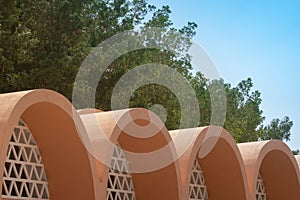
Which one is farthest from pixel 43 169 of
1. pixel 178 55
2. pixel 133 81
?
pixel 178 55

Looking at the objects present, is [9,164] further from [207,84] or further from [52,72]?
[207,84]

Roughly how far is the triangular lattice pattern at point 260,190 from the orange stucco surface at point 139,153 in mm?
107

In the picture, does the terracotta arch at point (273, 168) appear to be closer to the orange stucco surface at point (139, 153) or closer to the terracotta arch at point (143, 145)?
the orange stucco surface at point (139, 153)

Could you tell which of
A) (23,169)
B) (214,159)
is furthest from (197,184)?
(23,169)

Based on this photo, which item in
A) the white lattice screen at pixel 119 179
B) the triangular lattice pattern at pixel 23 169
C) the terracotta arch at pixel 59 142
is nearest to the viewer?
the terracotta arch at pixel 59 142

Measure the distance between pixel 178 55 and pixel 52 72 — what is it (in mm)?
6881

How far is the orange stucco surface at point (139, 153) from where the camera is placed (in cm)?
932

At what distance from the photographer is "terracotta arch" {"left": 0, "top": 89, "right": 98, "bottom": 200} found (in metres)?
9.05

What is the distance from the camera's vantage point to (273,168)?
1512 cm

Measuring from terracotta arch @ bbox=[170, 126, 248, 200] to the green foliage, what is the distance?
4.54 m

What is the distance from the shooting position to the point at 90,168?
9.48m

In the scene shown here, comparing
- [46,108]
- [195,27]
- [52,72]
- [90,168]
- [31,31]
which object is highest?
[195,27]

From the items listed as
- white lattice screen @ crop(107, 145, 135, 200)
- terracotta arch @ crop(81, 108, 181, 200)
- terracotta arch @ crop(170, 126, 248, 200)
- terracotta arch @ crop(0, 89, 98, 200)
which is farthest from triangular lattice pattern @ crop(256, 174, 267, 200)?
terracotta arch @ crop(0, 89, 98, 200)

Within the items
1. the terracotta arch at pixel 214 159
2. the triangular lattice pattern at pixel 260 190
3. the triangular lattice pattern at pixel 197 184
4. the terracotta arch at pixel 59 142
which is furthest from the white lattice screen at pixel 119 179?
the triangular lattice pattern at pixel 260 190
